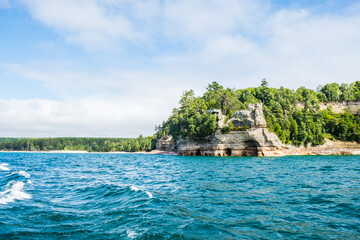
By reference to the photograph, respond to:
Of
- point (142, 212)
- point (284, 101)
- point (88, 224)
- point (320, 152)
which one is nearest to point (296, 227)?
point (142, 212)

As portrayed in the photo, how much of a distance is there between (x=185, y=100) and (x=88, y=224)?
89.3m

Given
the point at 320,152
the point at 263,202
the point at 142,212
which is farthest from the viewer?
the point at 320,152

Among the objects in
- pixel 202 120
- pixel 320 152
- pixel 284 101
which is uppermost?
pixel 284 101

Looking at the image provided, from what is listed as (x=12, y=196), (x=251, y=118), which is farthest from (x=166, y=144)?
(x=12, y=196)

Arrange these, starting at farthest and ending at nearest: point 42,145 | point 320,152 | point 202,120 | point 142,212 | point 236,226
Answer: point 42,145
point 320,152
point 202,120
point 142,212
point 236,226

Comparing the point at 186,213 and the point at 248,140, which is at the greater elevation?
the point at 248,140

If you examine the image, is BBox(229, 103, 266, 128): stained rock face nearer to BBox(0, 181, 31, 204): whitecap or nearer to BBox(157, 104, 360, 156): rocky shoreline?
BBox(157, 104, 360, 156): rocky shoreline

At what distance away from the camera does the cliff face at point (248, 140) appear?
2462 inches

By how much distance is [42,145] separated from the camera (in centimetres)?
Answer: 18900

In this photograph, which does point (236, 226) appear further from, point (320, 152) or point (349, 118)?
point (349, 118)

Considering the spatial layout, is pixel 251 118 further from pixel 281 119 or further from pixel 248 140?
pixel 281 119

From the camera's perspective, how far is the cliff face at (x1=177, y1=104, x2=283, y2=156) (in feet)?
205

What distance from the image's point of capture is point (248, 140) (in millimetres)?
64438

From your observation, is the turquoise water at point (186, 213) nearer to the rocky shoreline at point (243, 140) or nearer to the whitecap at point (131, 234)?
the whitecap at point (131, 234)
